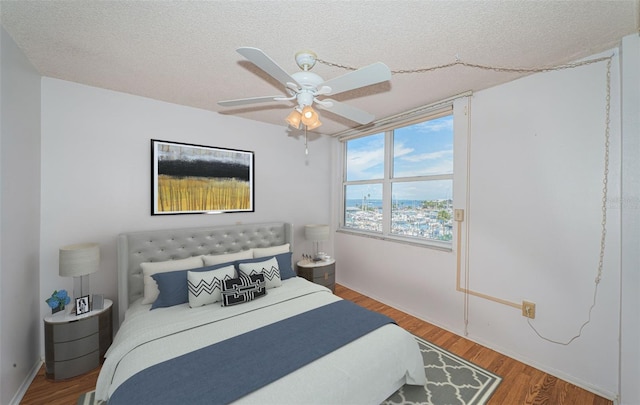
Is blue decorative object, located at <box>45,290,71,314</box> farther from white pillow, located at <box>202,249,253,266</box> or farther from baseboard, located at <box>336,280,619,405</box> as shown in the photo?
baseboard, located at <box>336,280,619,405</box>

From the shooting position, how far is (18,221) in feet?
5.93

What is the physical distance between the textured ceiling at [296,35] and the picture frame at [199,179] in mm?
793

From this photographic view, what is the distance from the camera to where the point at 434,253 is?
2867 millimetres

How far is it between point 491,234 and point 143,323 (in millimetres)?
3189

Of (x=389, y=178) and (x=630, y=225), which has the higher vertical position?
(x=389, y=178)

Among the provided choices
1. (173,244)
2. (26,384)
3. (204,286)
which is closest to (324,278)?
(204,286)

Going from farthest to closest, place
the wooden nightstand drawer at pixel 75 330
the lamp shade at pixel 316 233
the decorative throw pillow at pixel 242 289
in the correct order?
the lamp shade at pixel 316 233 < the decorative throw pillow at pixel 242 289 < the wooden nightstand drawer at pixel 75 330

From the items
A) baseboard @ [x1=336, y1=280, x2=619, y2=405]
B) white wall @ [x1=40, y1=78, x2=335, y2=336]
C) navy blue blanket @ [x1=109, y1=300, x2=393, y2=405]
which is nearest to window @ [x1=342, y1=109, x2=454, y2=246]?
baseboard @ [x1=336, y1=280, x2=619, y2=405]

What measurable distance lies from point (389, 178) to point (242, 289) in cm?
243

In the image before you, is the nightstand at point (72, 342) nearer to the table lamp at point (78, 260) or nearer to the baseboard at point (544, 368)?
the table lamp at point (78, 260)

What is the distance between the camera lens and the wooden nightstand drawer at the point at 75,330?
195 cm

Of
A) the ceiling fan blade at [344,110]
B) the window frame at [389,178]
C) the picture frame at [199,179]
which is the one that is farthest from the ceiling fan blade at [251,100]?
the window frame at [389,178]

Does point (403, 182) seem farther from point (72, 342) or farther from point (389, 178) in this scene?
point (72, 342)

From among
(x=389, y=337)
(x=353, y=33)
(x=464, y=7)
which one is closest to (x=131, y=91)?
(x=353, y=33)
